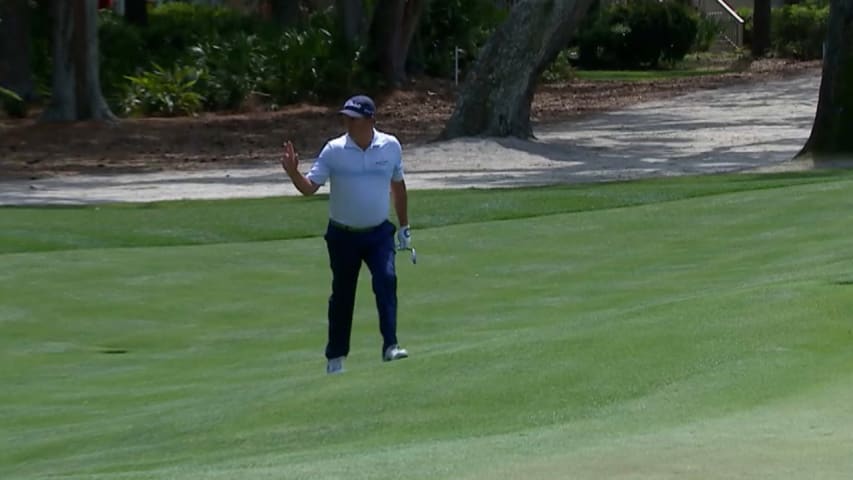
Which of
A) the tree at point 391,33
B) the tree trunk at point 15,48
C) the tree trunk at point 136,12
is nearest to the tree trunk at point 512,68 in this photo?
the tree at point 391,33

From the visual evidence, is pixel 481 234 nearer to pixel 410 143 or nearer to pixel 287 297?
pixel 287 297

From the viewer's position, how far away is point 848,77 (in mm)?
27078

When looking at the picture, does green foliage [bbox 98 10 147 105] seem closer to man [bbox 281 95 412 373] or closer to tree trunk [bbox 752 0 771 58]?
tree trunk [bbox 752 0 771 58]

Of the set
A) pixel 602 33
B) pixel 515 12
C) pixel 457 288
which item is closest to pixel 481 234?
pixel 457 288

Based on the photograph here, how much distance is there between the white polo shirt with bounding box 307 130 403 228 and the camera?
37.0 feet

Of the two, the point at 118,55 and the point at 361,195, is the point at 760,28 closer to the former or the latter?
the point at 118,55

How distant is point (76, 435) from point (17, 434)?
20.4 inches

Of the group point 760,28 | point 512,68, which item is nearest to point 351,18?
point 512,68

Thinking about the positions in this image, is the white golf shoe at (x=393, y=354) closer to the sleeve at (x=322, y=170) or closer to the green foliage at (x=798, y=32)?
the sleeve at (x=322, y=170)

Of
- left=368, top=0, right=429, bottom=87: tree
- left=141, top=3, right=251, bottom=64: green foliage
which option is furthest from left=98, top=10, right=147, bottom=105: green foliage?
left=368, top=0, right=429, bottom=87: tree

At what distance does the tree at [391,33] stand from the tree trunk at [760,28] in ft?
48.2

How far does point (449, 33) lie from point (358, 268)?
128 ft

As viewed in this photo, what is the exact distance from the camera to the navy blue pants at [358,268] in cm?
1140

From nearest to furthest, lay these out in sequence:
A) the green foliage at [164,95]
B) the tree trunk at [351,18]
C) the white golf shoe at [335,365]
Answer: the white golf shoe at [335,365] < the green foliage at [164,95] < the tree trunk at [351,18]
